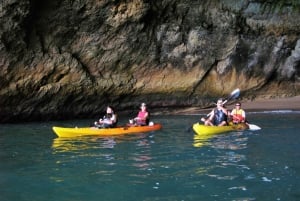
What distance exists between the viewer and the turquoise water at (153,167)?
7.99 meters

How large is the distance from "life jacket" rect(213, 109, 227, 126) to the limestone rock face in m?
7.83

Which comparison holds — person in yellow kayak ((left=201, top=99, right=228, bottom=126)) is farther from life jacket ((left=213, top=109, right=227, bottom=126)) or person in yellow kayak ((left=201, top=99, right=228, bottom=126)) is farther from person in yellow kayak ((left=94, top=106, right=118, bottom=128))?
person in yellow kayak ((left=94, top=106, right=118, bottom=128))

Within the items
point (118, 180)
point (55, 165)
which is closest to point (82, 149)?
point (55, 165)

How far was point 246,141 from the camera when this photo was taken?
13.9 metres

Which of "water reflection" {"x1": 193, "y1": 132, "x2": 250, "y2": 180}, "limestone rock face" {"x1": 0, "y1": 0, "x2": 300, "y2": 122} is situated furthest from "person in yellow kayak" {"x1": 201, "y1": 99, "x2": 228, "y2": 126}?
"limestone rock face" {"x1": 0, "y1": 0, "x2": 300, "y2": 122}

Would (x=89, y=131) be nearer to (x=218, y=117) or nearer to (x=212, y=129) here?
(x=212, y=129)

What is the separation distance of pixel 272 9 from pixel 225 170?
55.2ft

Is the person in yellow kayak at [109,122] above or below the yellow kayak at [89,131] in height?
above

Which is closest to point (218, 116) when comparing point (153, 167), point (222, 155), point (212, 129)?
point (212, 129)

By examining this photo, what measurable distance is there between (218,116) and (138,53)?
8.21 meters

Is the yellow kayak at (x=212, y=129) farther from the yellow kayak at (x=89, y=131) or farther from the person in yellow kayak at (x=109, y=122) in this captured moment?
the person in yellow kayak at (x=109, y=122)

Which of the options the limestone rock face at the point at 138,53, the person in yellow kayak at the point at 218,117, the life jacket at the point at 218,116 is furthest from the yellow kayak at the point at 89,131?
the limestone rock face at the point at 138,53

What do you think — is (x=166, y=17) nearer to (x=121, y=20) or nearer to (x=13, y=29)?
(x=121, y=20)

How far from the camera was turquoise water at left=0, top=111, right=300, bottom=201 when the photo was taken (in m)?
7.99
